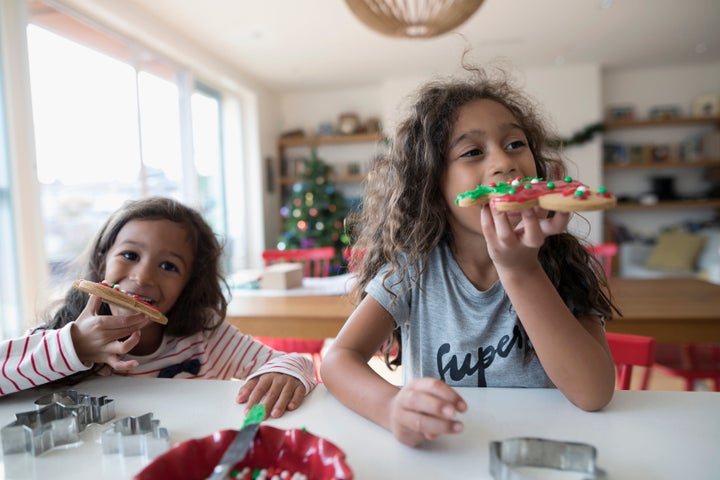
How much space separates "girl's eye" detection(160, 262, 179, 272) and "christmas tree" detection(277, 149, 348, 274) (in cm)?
486

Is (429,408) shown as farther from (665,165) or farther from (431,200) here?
(665,165)

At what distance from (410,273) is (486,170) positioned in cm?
29

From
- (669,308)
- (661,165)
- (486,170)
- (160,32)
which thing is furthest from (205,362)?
(661,165)

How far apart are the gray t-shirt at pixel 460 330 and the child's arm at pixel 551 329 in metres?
0.26

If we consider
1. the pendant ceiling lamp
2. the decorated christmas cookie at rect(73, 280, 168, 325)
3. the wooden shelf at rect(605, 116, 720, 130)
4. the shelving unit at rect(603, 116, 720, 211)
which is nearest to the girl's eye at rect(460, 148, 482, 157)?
the decorated christmas cookie at rect(73, 280, 168, 325)

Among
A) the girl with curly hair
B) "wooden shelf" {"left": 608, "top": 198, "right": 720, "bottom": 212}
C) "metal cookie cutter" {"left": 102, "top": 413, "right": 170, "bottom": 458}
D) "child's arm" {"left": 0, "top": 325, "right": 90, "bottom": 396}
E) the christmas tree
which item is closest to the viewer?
"metal cookie cutter" {"left": 102, "top": 413, "right": 170, "bottom": 458}

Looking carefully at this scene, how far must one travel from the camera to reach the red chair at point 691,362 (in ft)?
6.72

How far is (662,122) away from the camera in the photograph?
612 centimetres

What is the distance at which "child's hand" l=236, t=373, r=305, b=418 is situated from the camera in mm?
814

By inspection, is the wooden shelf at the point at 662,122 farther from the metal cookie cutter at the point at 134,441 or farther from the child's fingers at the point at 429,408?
the metal cookie cutter at the point at 134,441

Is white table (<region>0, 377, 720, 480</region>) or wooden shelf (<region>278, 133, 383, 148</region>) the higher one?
wooden shelf (<region>278, 133, 383, 148</region>)

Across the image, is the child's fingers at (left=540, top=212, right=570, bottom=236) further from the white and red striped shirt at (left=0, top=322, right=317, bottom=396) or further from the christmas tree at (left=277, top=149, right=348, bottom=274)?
the christmas tree at (left=277, top=149, right=348, bottom=274)

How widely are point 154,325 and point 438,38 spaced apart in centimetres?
429

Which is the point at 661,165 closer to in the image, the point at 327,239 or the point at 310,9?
the point at 327,239
